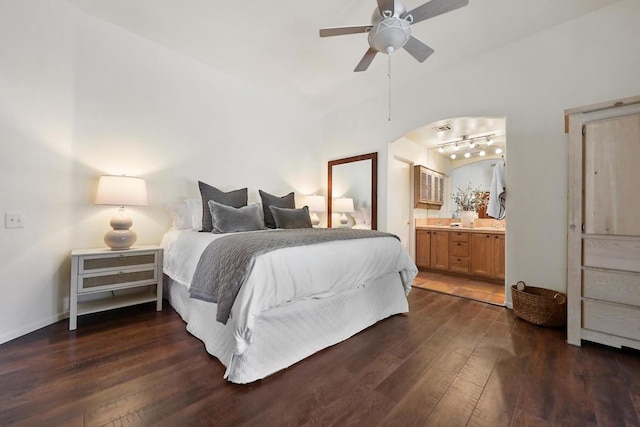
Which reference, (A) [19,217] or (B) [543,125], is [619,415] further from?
(A) [19,217]

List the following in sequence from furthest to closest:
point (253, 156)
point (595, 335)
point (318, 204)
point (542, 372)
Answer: point (318, 204) → point (253, 156) → point (595, 335) → point (542, 372)

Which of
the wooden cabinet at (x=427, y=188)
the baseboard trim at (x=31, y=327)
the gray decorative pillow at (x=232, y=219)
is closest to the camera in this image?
the baseboard trim at (x=31, y=327)

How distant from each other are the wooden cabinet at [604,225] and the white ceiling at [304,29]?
119 cm

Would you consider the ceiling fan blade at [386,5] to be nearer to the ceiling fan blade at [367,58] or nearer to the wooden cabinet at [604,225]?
the ceiling fan blade at [367,58]

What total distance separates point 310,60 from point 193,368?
333 centimetres

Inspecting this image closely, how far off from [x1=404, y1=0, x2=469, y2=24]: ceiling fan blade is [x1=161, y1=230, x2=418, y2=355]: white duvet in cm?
178

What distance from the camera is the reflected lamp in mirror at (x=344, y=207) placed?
13.7 ft

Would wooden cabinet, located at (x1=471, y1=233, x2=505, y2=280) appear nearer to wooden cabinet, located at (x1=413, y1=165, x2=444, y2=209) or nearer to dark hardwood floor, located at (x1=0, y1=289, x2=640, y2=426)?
wooden cabinet, located at (x1=413, y1=165, x2=444, y2=209)

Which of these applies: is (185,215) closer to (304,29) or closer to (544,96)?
(304,29)

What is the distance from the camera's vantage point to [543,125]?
8.46ft

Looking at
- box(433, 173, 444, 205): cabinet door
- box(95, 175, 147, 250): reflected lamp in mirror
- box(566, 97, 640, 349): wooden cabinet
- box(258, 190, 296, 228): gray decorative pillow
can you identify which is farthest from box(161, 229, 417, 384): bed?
box(433, 173, 444, 205): cabinet door

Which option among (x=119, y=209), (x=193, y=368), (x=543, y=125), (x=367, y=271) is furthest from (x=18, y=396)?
(x=543, y=125)

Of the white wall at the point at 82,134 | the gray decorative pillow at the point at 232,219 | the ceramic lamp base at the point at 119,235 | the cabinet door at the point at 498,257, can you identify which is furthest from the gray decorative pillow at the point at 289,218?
the cabinet door at the point at 498,257

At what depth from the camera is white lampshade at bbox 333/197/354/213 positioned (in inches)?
165
